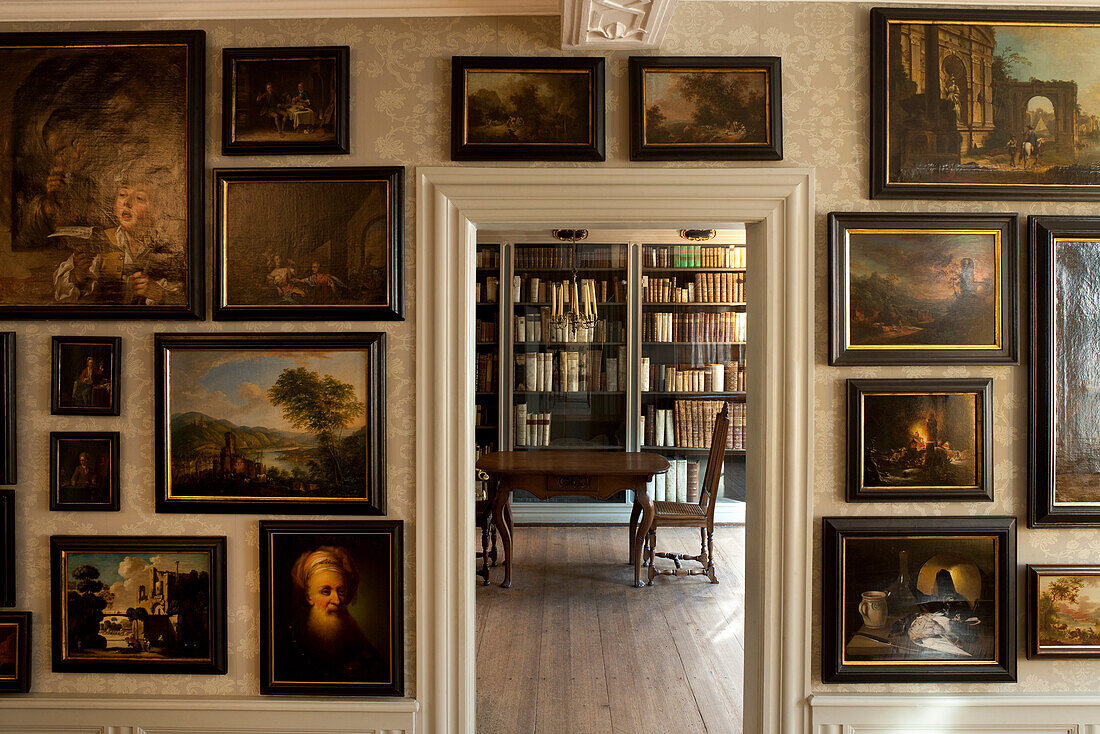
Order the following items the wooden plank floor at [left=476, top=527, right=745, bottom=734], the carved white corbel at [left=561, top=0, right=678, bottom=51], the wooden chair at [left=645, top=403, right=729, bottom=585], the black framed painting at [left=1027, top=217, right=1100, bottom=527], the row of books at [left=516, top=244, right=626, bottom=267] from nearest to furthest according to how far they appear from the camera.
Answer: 1. the carved white corbel at [left=561, top=0, right=678, bottom=51]
2. the black framed painting at [left=1027, top=217, right=1100, bottom=527]
3. the wooden plank floor at [left=476, top=527, right=745, bottom=734]
4. the wooden chair at [left=645, top=403, right=729, bottom=585]
5. the row of books at [left=516, top=244, right=626, bottom=267]

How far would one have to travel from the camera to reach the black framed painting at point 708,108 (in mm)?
2264

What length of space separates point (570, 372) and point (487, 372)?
30.7 inches

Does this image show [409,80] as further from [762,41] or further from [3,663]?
[3,663]

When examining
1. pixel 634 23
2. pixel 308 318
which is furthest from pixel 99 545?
pixel 634 23

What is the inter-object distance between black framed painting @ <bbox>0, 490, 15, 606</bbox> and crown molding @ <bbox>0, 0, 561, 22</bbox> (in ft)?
5.51

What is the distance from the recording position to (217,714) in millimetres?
2332

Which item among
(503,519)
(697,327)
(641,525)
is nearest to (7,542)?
(503,519)

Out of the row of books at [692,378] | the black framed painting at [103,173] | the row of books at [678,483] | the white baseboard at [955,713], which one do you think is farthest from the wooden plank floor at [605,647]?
the black framed painting at [103,173]

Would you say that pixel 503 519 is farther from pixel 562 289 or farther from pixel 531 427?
pixel 562 289

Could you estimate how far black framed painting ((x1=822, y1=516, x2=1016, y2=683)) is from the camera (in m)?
2.29

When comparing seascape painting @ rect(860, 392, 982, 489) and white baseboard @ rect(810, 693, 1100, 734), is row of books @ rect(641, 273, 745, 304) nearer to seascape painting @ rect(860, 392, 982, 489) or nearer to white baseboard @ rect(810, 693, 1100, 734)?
seascape painting @ rect(860, 392, 982, 489)

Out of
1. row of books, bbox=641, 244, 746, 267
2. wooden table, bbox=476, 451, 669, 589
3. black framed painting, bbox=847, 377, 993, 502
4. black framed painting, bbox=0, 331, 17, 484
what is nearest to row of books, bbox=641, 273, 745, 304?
row of books, bbox=641, 244, 746, 267

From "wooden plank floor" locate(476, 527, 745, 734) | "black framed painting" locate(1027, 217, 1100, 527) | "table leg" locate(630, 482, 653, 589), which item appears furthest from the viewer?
"table leg" locate(630, 482, 653, 589)

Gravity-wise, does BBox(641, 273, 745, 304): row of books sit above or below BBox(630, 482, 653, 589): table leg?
above
